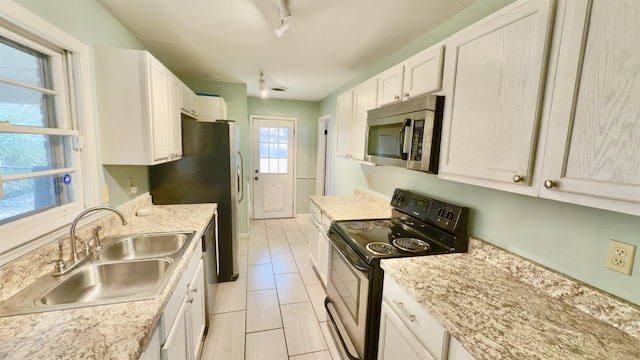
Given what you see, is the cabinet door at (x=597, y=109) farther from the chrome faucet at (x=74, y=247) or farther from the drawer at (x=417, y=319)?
the chrome faucet at (x=74, y=247)

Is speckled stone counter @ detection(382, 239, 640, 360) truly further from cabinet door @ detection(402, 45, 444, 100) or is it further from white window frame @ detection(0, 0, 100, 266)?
white window frame @ detection(0, 0, 100, 266)

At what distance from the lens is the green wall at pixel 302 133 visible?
477 cm

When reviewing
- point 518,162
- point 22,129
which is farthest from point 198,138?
point 518,162

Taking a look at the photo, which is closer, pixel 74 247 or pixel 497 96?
pixel 497 96

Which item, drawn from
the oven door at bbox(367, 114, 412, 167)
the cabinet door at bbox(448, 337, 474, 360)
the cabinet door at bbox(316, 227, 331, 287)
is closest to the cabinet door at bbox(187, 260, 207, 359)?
the cabinet door at bbox(316, 227, 331, 287)

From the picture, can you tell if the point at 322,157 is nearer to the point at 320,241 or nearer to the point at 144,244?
the point at 320,241

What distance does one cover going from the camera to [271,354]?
6.12 ft

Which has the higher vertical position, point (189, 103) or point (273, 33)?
point (273, 33)

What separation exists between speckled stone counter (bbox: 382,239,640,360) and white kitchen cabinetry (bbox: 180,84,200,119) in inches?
94.1

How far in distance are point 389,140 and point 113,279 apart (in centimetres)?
187

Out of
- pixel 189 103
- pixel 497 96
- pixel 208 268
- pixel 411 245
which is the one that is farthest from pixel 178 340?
pixel 189 103

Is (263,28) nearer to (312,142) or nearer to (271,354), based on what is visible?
(271,354)

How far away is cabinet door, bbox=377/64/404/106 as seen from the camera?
1.80m

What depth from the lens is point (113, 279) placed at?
136cm
